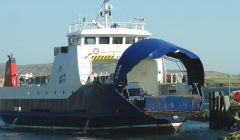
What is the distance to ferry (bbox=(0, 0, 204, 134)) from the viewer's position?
1195 inches

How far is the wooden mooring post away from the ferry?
99.0 inches

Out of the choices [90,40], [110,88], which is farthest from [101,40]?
[110,88]

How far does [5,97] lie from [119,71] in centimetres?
1380

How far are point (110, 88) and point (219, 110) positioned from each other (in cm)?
811

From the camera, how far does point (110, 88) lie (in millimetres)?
30609

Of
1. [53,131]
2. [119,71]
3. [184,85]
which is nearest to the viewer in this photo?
[119,71]

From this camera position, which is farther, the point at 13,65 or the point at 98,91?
the point at 13,65

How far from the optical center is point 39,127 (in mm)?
37188

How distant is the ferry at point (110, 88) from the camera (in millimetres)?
30359

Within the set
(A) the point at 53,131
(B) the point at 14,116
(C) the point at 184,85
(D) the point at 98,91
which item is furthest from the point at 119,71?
(B) the point at 14,116

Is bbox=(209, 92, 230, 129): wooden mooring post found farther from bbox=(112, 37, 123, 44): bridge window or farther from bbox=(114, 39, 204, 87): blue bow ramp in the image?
bbox=(112, 37, 123, 44): bridge window

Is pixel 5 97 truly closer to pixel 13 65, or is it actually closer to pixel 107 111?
pixel 13 65

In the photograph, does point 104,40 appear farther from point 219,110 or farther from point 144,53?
point 219,110

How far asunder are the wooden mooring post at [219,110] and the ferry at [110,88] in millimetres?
2514
